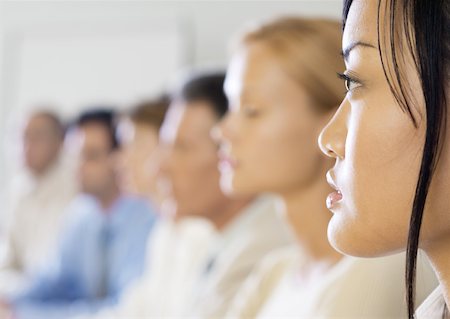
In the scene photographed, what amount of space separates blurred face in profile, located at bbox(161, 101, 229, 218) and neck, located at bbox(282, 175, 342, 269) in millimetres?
494

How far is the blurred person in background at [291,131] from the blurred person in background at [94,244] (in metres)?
1.13

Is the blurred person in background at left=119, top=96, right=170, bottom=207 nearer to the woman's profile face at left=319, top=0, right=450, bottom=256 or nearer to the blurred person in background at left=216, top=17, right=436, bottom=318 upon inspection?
the blurred person in background at left=216, top=17, right=436, bottom=318

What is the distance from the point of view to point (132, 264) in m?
2.34

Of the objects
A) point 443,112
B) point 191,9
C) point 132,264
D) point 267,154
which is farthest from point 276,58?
point 191,9

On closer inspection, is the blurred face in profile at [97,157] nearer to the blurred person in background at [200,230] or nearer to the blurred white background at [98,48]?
the blurred person in background at [200,230]

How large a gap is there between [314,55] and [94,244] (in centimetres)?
159

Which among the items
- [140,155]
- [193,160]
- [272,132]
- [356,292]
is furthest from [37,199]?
[356,292]

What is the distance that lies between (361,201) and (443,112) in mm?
86

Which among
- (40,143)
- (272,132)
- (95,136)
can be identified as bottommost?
(272,132)

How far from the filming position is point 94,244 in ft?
8.55

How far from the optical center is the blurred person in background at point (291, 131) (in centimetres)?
116

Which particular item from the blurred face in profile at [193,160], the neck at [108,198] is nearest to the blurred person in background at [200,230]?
the blurred face in profile at [193,160]

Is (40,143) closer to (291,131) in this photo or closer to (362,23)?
(291,131)

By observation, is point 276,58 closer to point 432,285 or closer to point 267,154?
point 267,154
